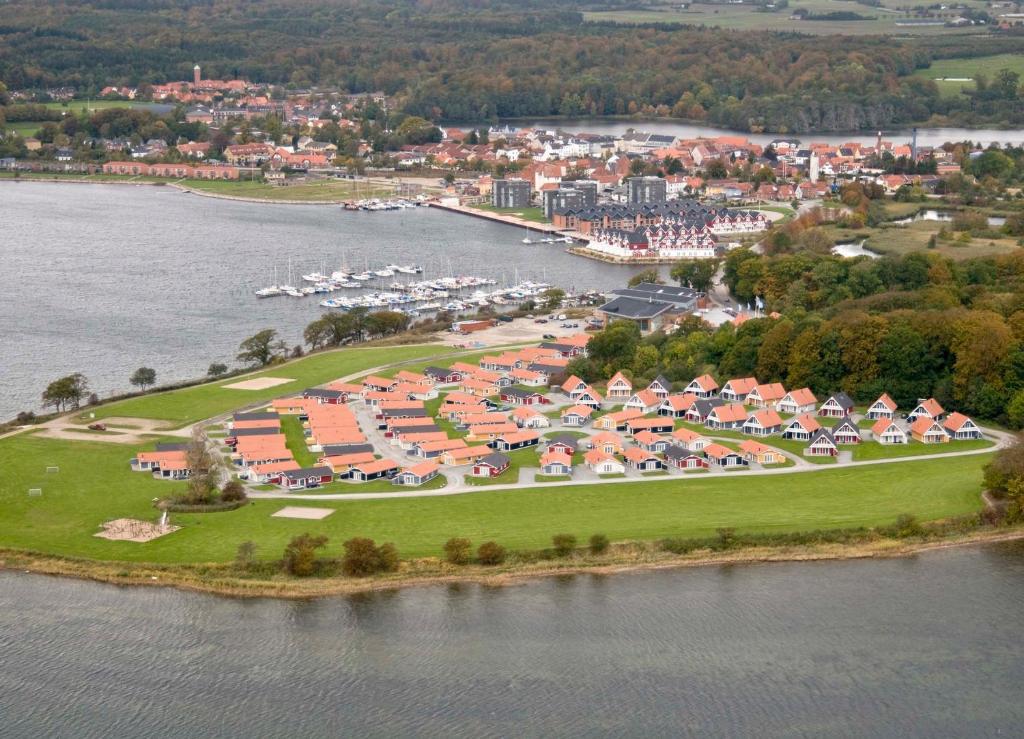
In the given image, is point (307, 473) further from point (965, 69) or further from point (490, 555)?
point (965, 69)

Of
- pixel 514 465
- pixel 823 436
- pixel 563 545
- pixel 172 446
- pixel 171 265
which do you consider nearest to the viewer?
pixel 563 545

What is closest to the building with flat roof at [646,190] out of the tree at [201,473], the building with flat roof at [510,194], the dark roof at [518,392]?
the building with flat roof at [510,194]

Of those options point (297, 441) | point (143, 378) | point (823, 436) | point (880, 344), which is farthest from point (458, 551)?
point (143, 378)

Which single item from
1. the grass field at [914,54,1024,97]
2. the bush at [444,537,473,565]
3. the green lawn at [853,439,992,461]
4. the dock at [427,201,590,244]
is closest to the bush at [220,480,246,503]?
the bush at [444,537,473,565]

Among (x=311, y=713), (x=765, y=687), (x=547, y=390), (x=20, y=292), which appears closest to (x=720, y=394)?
(x=547, y=390)

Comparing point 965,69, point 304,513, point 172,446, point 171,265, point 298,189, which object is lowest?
point 298,189

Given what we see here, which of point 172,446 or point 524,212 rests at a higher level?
point 172,446

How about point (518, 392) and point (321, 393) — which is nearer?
point (321, 393)
